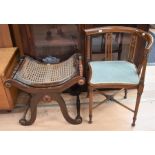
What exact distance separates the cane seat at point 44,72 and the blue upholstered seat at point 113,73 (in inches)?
6.3

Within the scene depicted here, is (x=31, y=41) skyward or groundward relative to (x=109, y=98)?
skyward

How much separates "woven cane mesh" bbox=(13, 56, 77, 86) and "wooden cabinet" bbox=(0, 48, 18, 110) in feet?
0.29

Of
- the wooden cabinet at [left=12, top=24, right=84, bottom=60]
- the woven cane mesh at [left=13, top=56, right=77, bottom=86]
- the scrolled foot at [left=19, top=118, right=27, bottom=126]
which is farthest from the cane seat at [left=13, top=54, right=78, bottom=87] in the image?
the scrolled foot at [left=19, top=118, right=27, bottom=126]

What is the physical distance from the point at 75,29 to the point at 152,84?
1.05 meters

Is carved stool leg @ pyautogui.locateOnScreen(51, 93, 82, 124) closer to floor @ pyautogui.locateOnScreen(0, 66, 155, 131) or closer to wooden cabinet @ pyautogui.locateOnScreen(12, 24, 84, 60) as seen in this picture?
floor @ pyautogui.locateOnScreen(0, 66, 155, 131)

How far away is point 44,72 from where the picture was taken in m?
1.59

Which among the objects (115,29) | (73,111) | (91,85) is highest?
(115,29)

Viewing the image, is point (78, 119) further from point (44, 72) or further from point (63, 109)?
point (44, 72)

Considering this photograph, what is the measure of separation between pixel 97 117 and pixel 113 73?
45cm

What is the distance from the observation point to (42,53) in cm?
180

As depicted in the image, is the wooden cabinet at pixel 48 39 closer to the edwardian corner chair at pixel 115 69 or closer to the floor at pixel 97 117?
the edwardian corner chair at pixel 115 69
